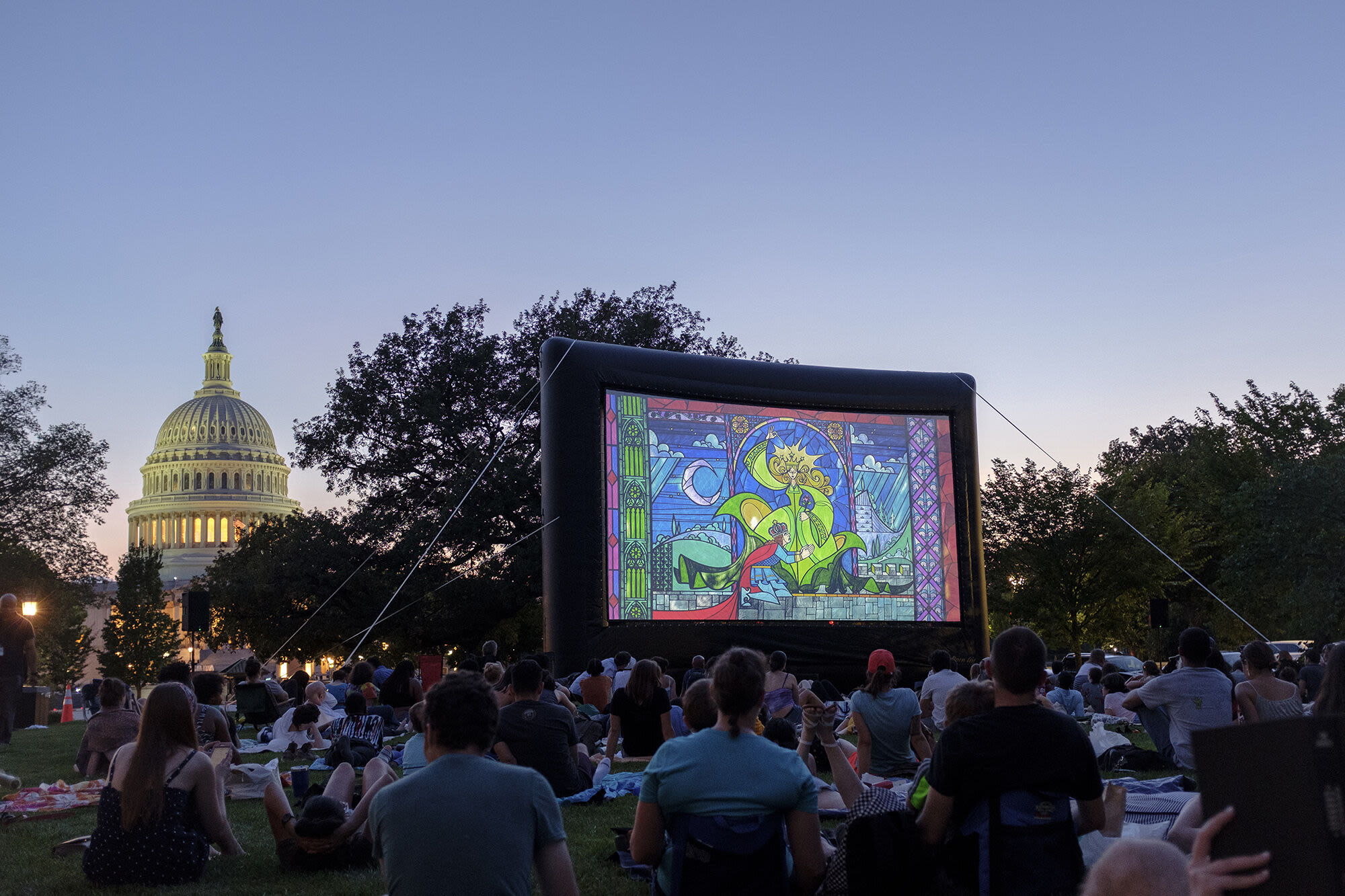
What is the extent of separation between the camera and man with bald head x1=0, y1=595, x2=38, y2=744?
11562mm

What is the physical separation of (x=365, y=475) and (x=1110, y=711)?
21111 mm

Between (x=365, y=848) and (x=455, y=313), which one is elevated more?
(x=455, y=313)

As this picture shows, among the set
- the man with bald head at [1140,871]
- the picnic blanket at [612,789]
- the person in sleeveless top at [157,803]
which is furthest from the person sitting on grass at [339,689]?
the man with bald head at [1140,871]

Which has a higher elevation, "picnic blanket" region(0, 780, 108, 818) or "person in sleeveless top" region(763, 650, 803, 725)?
"person in sleeveless top" region(763, 650, 803, 725)

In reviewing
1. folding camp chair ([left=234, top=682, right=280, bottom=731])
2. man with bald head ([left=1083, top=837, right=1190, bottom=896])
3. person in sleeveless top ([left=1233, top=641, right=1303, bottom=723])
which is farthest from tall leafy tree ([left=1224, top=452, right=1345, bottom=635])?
man with bald head ([left=1083, top=837, right=1190, bottom=896])

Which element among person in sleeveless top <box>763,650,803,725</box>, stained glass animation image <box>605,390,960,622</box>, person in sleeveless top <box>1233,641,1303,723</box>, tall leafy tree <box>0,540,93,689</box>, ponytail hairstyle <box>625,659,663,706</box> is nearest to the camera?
person in sleeveless top <box>1233,641,1303,723</box>

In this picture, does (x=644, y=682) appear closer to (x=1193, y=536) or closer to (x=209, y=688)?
(x=209, y=688)

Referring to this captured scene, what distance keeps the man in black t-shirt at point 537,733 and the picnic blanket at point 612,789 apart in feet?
0.26

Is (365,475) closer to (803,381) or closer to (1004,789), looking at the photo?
(803,381)

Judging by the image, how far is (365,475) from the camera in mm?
29578

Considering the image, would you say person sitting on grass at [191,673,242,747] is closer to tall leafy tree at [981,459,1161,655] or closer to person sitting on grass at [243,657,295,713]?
person sitting on grass at [243,657,295,713]

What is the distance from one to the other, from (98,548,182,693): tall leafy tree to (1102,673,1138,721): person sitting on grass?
3703cm

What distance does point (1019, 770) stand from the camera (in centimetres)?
367

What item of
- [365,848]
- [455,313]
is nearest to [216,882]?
[365,848]
